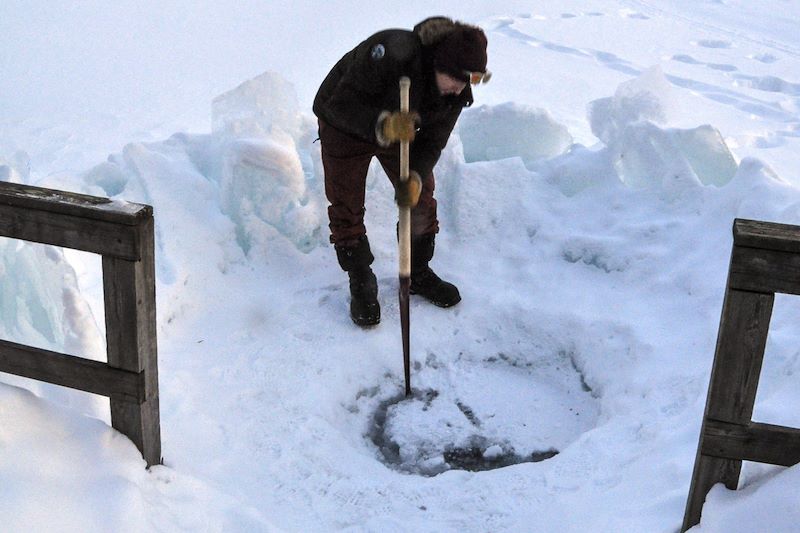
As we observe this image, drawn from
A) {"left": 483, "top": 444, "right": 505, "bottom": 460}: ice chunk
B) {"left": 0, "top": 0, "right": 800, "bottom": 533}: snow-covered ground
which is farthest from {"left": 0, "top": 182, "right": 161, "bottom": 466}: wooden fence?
{"left": 483, "top": 444, "right": 505, "bottom": 460}: ice chunk

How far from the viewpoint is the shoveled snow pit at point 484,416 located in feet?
10.7

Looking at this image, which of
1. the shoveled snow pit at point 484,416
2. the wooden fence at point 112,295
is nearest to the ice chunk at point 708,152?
the shoveled snow pit at point 484,416

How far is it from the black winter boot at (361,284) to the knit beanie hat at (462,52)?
1.06 m

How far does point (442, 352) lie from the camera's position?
3859 millimetres

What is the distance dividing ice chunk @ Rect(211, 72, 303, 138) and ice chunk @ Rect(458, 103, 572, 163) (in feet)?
3.86

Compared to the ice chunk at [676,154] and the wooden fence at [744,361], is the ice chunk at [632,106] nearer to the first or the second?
the ice chunk at [676,154]

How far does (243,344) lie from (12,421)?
1459mm

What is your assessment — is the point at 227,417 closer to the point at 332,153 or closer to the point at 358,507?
the point at 358,507

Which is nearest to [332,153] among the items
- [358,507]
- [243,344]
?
[243,344]

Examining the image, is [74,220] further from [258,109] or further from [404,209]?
[258,109]

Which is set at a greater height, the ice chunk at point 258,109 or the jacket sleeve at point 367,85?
the jacket sleeve at point 367,85

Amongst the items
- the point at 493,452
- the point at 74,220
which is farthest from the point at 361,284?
the point at 74,220

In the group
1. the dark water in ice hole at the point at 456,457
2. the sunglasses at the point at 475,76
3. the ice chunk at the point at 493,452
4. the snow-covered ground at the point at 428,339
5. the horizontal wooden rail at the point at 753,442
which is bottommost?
the dark water in ice hole at the point at 456,457

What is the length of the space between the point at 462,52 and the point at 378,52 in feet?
1.17
